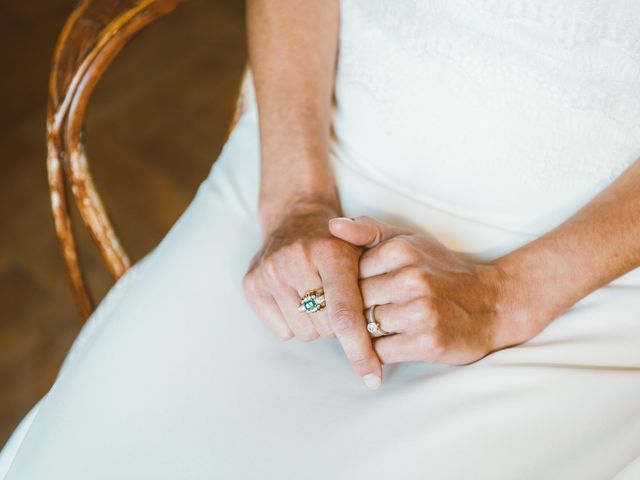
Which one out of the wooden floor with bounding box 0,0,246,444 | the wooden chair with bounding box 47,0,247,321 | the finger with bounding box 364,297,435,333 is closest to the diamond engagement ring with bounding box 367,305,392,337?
the finger with bounding box 364,297,435,333

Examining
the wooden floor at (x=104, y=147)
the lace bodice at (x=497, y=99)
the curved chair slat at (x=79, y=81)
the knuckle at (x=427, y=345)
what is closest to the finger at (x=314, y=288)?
the knuckle at (x=427, y=345)

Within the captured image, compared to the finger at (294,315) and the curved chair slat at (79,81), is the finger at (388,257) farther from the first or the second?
the curved chair slat at (79,81)

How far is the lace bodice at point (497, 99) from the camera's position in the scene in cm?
76

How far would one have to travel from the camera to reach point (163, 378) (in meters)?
0.79

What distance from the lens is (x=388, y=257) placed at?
773 millimetres

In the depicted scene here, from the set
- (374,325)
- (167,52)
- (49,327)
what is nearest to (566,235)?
(374,325)

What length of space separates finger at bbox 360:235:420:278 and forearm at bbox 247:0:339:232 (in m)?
0.15

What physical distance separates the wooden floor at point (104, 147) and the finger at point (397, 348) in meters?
1.10

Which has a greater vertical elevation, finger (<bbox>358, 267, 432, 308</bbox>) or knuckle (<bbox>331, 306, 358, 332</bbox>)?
finger (<bbox>358, 267, 432, 308</bbox>)

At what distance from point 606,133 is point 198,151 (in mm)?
1429

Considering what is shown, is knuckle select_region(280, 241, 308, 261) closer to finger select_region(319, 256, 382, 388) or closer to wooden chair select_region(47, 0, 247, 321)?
finger select_region(319, 256, 382, 388)

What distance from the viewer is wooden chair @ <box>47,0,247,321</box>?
88 cm

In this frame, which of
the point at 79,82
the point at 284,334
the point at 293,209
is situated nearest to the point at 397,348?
the point at 284,334

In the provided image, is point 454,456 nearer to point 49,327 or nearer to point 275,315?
point 275,315
